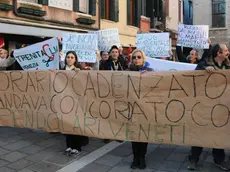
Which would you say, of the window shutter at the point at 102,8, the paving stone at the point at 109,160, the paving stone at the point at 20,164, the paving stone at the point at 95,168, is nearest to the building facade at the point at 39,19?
the window shutter at the point at 102,8

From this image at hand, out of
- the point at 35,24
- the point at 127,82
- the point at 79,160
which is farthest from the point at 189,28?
the point at 35,24

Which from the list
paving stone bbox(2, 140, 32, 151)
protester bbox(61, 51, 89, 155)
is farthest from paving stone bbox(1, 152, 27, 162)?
protester bbox(61, 51, 89, 155)

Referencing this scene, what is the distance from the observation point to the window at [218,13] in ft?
90.8

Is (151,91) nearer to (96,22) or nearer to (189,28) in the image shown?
(189,28)

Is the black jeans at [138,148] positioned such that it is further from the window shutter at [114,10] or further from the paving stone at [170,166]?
the window shutter at [114,10]

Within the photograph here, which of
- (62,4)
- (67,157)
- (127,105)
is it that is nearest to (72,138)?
(67,157)

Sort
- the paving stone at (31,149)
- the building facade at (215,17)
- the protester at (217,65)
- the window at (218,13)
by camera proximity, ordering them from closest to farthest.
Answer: the protester at (217,65) → the paving stone at (31,149) → the building facade at (215,17) → the window at (218,13)

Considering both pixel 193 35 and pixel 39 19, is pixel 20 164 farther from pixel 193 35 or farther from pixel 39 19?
pixel 39 19

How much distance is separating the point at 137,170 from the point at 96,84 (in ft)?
4.13

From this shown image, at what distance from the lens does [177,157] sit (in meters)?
4.78

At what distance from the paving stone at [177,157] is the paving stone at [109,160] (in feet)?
2.45

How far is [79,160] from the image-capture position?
4.68m

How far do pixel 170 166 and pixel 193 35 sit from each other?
346 cm

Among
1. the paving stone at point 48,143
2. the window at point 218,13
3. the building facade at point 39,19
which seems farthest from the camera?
the window at point 218,13
